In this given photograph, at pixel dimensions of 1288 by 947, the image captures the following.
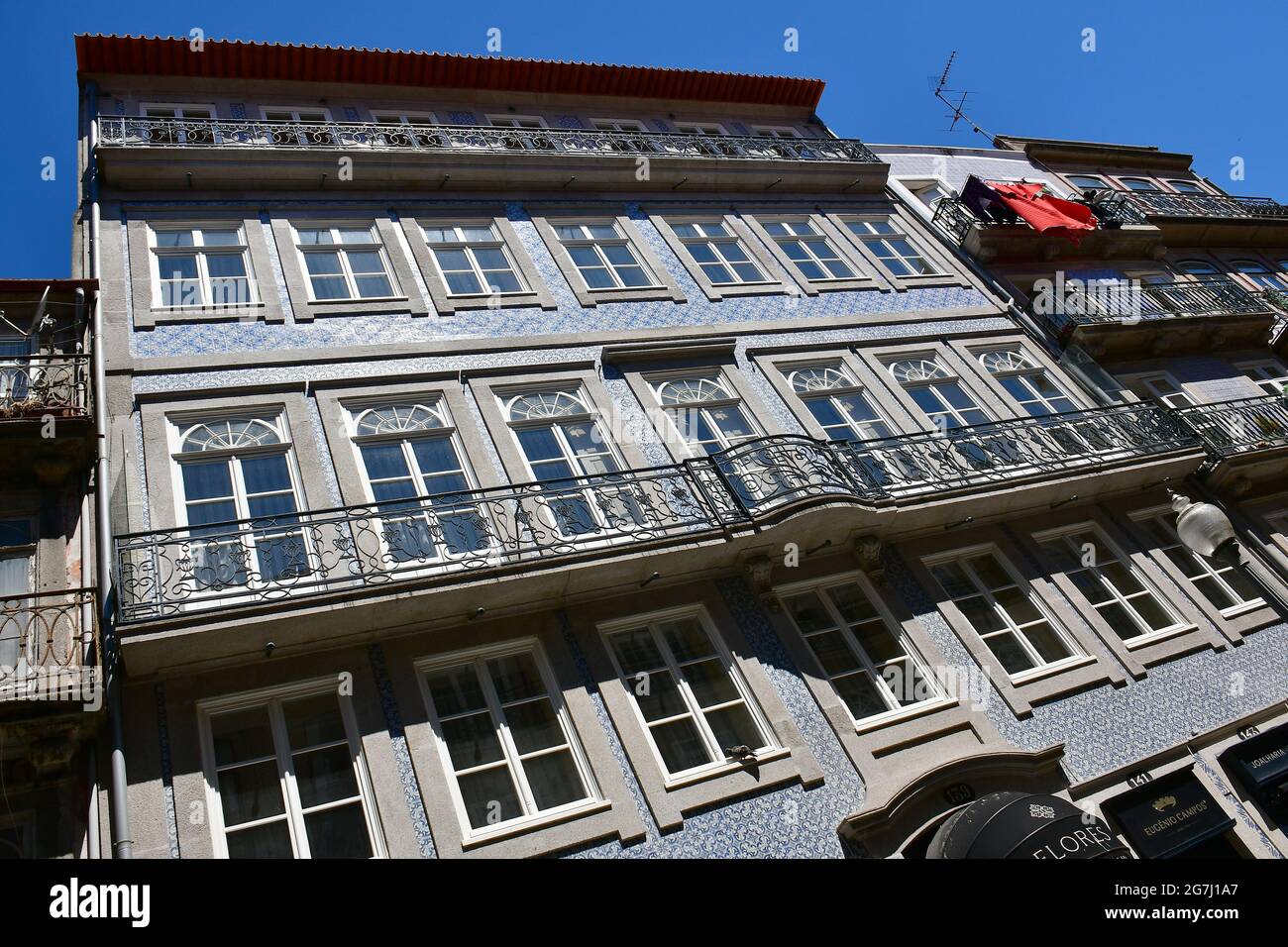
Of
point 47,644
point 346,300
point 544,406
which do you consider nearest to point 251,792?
point 47,644

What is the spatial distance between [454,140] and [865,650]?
373 inches

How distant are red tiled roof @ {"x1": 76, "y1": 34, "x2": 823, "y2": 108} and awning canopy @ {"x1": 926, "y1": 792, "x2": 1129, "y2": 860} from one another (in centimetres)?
1352

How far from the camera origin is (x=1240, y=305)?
15258 mm

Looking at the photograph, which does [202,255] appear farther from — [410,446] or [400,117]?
[400,117]

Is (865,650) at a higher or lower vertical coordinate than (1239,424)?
lower

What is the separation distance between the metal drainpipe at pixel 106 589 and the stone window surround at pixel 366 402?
1935mm

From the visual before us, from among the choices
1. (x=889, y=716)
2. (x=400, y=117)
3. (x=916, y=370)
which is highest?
(x=400, y=117)

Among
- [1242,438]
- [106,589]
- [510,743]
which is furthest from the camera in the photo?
[1242,438]

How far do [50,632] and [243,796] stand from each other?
1.83 metres

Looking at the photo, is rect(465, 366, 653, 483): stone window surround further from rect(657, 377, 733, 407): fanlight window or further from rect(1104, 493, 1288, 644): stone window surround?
rect(1104, 493, 1288, 644): stone window surround

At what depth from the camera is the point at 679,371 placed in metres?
11.6

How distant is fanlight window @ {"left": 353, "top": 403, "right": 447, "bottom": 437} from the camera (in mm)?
9875
